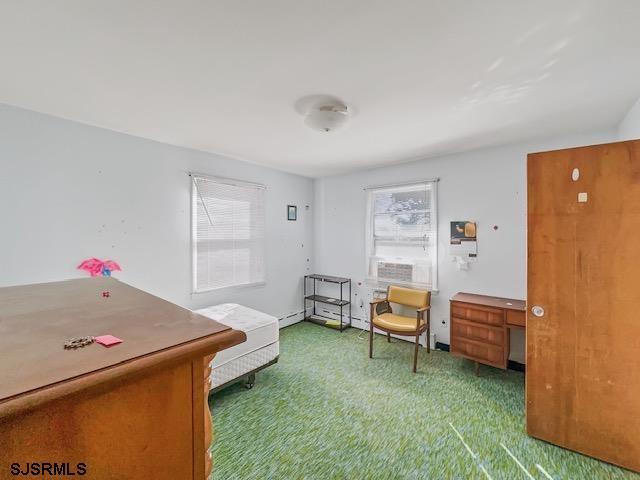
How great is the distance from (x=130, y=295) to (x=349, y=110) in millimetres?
1953

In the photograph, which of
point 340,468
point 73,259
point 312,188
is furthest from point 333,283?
point 73,259

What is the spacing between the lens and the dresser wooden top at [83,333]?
1.52ft

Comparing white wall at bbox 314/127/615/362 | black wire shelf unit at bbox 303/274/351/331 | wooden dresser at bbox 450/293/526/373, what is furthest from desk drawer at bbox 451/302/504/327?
black wire shelf unit at bbox 303/274/351/331

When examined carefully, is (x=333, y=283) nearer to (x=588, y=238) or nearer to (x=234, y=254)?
(x=234, y=254)

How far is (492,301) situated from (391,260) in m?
1.35

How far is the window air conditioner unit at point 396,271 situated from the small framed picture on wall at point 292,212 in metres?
1.51

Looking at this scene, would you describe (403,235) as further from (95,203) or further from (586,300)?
(95,203)

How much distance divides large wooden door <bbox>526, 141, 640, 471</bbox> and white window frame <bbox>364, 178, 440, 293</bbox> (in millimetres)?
1593

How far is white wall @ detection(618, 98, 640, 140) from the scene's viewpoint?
206cm

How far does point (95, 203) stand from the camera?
2.61 m

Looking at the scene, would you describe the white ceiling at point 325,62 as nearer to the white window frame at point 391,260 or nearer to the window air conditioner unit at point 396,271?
the white window frame at point 391,260

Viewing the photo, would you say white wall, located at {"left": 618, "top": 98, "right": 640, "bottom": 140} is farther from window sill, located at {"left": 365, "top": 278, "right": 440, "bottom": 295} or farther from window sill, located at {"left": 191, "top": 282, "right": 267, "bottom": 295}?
window sill, located at {"left": 191, "top": 282, "right": 267, "bottom": 295}

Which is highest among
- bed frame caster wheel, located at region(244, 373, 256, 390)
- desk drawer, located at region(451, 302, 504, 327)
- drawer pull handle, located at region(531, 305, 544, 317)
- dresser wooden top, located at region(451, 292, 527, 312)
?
drawer pull handle, located at region(531, 305, 544, 317)

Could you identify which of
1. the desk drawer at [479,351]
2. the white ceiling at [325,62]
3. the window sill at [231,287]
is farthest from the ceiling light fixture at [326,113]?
the desk drawer at [479,351]
